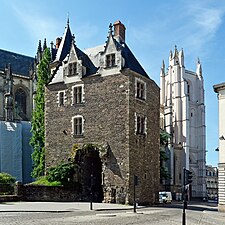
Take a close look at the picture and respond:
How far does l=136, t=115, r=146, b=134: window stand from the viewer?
3381cm

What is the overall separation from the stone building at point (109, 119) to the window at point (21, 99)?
866 inches

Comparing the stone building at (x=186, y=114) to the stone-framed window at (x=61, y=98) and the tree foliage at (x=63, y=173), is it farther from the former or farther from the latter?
the tree foliage at (x=63, y=173)

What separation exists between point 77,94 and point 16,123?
16892mm

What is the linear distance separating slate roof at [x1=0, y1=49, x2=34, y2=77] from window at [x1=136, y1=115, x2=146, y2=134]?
31.8m

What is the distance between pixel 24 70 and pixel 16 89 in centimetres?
619

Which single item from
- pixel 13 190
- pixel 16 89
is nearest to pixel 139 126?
pixel 13 190

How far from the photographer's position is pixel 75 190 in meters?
34.1

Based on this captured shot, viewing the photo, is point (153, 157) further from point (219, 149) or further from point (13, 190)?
point (13, 190)

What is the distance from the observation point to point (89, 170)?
36.5 m

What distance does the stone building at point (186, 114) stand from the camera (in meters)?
77.9

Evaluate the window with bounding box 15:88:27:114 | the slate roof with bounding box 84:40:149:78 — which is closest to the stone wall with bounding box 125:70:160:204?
the slate roof with bounding box 84:40:149:78

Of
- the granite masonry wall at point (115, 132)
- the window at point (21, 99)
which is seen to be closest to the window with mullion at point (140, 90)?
the granite masonry wall at point (115, 132)

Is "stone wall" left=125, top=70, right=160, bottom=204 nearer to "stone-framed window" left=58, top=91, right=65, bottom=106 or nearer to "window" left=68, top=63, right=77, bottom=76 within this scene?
"window" left=68, top=63, right=77, bottom=76

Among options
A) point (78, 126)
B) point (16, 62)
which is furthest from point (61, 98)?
point (16, 62)
